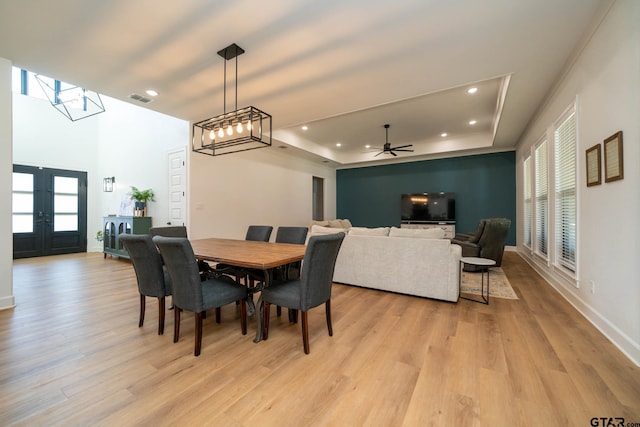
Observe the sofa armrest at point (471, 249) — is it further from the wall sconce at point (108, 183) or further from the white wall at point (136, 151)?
the wall sconce at point (108, 183)

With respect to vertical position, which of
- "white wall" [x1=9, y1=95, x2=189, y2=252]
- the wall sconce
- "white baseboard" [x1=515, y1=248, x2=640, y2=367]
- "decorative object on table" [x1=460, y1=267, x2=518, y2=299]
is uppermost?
"white wall" [x1=9, y1=95, x2=189, y2=252]

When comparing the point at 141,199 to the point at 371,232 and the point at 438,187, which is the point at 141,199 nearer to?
the point at 371,232

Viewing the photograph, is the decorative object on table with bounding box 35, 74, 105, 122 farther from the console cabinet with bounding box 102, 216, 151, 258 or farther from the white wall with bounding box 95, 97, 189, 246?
the console cabinet with bounding box 102, 216, 151, 258

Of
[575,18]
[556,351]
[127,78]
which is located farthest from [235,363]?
[575,18]

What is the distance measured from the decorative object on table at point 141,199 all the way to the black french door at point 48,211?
2544 millimetres

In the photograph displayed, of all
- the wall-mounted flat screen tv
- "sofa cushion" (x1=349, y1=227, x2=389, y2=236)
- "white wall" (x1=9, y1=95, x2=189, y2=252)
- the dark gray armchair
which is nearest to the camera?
"sofa cushion" (x1=349, y1=227, x2=389, y2=236)

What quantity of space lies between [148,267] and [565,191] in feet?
15.7

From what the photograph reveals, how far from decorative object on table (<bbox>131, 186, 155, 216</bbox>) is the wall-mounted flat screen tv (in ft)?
22.0

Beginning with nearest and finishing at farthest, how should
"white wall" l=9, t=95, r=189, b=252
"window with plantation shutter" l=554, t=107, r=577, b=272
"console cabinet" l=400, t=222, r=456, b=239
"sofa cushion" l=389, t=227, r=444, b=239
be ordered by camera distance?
"window with plantation shutter" l=554, t=107, r=577, b=272
"sofa cushion" l=389, t=227, r=444, b=239
"white wall" l=9, t=95, r=189, b=252
"console cabinet" l=400, t=222, r=456, b=239

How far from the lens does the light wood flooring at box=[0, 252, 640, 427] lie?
1.43m

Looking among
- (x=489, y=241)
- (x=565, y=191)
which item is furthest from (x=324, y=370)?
(x=489, y=241)

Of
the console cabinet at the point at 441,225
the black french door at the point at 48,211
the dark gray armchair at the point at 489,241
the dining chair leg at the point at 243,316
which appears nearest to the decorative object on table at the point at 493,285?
the dark gray armchair at the point at 489,241

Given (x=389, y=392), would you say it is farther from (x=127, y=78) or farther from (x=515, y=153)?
(x=515, y=153)

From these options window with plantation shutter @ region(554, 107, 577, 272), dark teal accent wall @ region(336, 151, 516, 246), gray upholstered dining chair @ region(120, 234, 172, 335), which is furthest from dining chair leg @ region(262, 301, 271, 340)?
dark teal accent wall @ region(336, 151, 516, 246)
